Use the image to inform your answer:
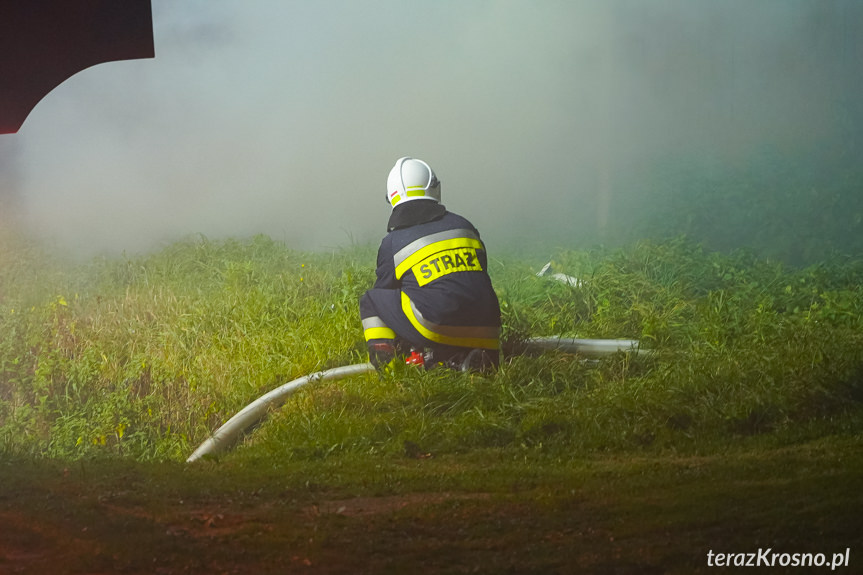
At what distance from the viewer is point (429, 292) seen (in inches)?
166

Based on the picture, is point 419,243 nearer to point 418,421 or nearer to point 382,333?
point 382,333

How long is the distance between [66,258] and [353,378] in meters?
2.33

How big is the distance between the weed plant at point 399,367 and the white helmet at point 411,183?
712 mm

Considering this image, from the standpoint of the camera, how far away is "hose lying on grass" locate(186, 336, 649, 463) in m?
4.27

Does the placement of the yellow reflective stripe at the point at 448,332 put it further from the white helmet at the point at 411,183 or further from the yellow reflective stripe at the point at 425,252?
the white helmet at the point at 411,183

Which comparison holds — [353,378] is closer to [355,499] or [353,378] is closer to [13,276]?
[355,499]

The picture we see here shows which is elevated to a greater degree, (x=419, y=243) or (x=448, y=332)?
(x=419, y=243)

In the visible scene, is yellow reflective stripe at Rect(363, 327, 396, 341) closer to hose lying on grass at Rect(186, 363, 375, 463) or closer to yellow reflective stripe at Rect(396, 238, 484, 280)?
hose lying on grass at Rect(186, 363, 375, 463)

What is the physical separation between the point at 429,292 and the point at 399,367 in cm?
39

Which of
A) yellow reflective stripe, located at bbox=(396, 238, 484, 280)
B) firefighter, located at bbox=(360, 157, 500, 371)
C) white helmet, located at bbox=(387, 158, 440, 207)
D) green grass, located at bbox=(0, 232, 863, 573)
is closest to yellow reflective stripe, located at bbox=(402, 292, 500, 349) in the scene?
firefighter, located at bbox=(360, 157, 500, 371)

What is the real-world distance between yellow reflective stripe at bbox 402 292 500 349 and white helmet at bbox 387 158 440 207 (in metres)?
0.50

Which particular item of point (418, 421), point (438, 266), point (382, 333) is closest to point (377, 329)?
point (382, 333)

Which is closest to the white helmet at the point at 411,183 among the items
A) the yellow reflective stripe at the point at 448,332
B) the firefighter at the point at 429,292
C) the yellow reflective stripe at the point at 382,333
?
the firefighter at the point at 429,292

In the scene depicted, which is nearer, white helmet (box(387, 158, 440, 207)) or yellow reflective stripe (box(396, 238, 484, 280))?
yellow reflective stripe (box(396, 238, 484, 280))
